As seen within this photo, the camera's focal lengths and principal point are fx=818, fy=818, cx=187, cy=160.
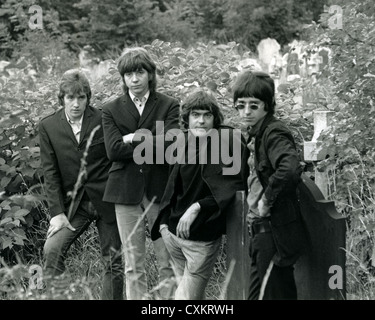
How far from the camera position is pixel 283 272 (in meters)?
4.78

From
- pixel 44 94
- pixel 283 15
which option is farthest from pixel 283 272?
pixel 283 15

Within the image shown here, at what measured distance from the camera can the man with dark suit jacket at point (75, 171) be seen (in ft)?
19.0

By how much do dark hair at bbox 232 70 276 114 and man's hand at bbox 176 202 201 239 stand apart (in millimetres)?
734

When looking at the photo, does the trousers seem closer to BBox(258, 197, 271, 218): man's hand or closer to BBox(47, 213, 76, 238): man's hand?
BBox(47, 213, 76, 238): man's hand

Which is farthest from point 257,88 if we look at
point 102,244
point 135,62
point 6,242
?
point 6,242

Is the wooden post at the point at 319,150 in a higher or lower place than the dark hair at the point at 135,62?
lower

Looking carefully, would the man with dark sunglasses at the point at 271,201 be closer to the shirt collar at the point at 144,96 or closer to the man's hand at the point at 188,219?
the man's hand at the point at 188,219

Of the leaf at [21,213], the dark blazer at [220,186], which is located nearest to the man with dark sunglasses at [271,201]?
the dark blazer at [220,186]

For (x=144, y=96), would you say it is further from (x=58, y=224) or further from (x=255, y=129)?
(x=255, y=129)

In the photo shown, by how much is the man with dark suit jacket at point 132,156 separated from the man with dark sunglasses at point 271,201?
93 cm

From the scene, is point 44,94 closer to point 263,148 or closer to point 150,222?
point 150,222

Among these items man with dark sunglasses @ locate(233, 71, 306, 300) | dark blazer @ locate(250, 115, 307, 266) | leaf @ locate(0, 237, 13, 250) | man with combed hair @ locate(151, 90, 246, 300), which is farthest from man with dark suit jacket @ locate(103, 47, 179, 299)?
leaf @ locate(0, 237, 13, 250)

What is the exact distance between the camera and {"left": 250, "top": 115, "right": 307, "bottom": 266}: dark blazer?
4613 millimetres

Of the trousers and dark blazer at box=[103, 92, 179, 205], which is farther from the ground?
dark blazer at box=[103, 92, 179, 205]
